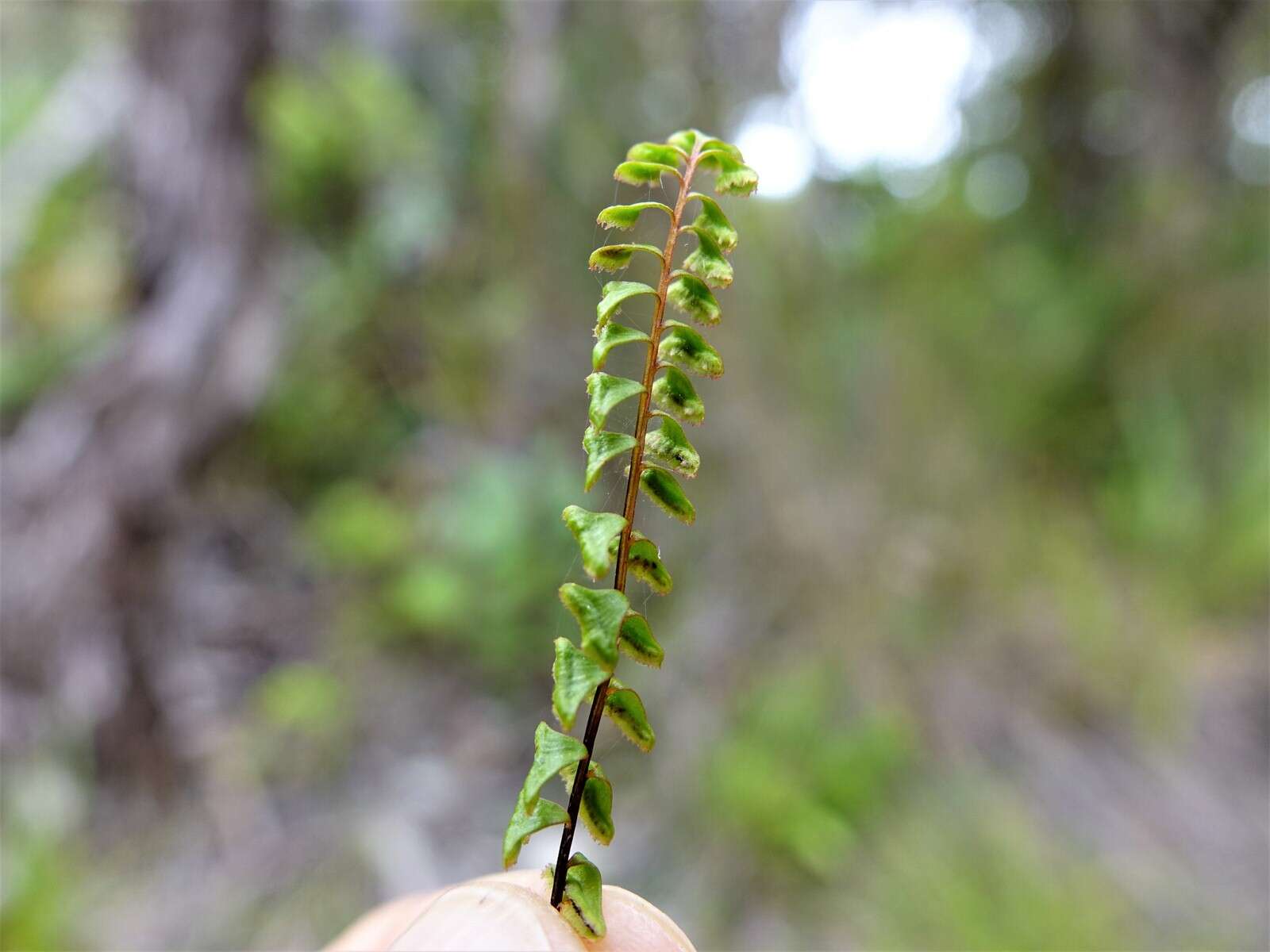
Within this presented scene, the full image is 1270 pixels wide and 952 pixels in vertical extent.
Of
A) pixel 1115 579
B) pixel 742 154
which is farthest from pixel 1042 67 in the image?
pixel 742 154

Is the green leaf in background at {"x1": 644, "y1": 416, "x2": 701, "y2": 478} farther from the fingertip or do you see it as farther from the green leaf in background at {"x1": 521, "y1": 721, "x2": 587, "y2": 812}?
the fingertip

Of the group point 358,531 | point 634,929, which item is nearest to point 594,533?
point 634,929

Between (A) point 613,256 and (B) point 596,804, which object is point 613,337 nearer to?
(A) point 613,256

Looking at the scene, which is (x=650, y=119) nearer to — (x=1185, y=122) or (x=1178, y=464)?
(x=1178, y=464)

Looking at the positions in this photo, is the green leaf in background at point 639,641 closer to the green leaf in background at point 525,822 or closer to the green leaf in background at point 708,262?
the green leaf in background at point 525,822

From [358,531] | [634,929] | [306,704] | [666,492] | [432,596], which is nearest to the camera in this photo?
[666,492]

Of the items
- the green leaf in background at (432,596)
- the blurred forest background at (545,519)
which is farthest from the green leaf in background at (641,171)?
the green leaf in background at (432,596)
